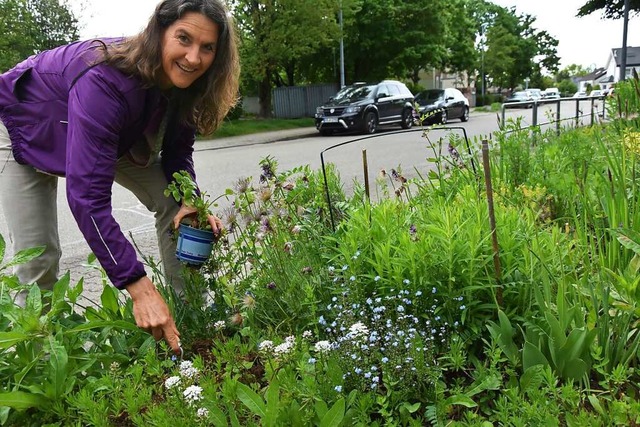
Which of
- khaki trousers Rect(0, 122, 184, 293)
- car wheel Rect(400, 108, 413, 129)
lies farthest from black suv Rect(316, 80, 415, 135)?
khaki trousers Rect(0, 122, 184, 293)

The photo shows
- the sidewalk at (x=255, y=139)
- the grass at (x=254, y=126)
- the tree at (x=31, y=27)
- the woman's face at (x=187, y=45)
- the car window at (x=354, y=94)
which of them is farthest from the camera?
the grass at (x=254, y=126)

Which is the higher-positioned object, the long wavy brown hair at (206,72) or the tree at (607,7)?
the tree at (607,7)

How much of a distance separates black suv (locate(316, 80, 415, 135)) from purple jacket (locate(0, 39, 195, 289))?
1568cm

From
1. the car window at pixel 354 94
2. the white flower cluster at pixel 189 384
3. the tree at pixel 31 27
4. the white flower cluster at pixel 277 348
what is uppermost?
→ the tree at pixel 31 27

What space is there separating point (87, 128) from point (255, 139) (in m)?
16.9

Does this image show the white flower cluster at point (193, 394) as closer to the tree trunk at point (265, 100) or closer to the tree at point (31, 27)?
the tree at point (31, 27)

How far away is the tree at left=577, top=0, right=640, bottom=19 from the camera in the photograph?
26.0 metres

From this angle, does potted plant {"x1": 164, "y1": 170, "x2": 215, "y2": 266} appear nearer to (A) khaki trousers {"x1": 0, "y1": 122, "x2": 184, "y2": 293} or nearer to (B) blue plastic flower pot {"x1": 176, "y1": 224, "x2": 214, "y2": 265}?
(B) blue plastic flower pot {"x1": 176, "y1": 224, "x2": 214, "y2": 265}

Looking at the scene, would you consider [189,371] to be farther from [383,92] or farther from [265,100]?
[265,100]

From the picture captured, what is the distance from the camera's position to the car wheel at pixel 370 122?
18184 mm

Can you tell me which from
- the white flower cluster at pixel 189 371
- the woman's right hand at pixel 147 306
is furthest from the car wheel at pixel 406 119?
the white flower cluster at pixel 189 371

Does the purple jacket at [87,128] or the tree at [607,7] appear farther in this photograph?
the tree at [607,7]

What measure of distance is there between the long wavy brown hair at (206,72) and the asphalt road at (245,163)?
1.75 ft

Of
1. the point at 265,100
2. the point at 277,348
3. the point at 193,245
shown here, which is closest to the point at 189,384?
the point at 277,348
